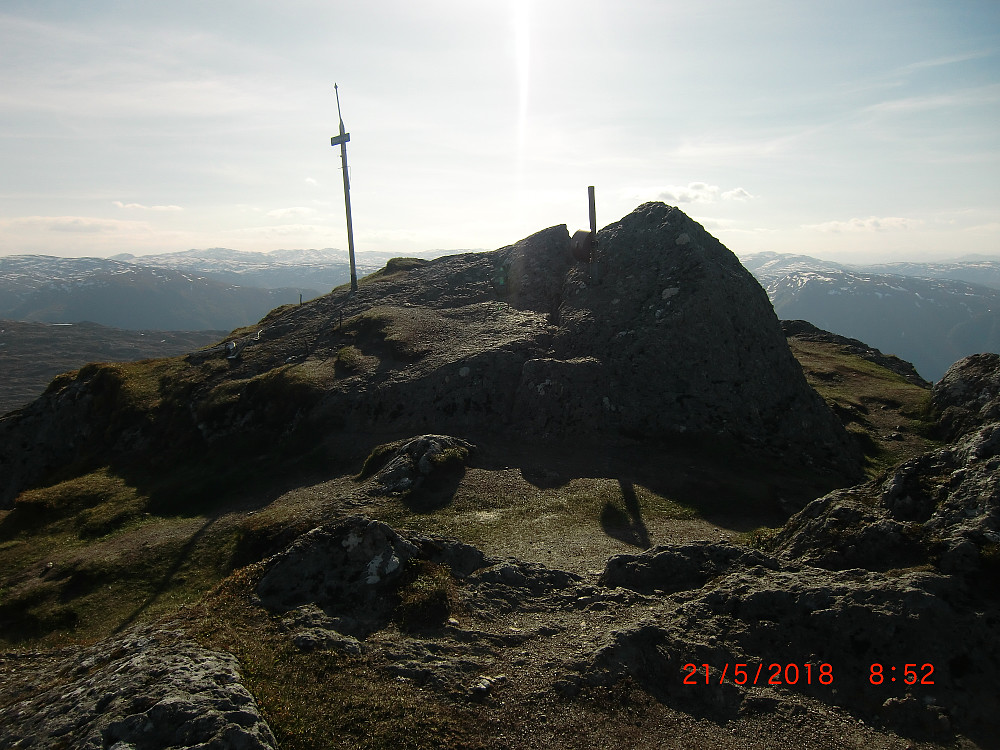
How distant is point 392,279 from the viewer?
195ft

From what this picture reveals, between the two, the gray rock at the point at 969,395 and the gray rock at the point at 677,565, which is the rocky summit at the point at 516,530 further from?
the gray rock at the point at 969,395

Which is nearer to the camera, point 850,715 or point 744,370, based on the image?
point 850,715

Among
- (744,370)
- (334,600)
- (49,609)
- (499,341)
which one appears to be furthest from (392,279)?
(334,600)

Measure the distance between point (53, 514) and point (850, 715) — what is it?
38.1 m

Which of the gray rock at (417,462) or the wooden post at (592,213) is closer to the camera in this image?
the gray rock at (417,462)

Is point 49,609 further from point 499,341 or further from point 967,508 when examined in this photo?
point 967,508

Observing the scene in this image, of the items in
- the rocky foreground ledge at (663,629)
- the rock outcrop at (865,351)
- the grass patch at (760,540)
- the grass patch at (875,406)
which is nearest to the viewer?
the rocky foreground ledge at (663,629)
